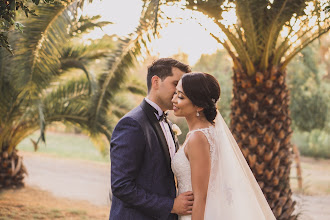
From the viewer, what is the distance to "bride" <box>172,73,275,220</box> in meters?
2.83

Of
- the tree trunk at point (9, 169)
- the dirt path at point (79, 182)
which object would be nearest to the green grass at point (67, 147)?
the dirt path at point (79, 182)

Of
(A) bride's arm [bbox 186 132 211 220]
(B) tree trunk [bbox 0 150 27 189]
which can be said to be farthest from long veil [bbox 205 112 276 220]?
(B) tree trunk [bbox 0 150 27 189]

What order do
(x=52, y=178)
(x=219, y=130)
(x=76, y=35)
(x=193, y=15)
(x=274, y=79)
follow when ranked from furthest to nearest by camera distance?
(x=52, y=178) < (x=76, y=35) < (x=274, y=79) < (x=193, y=15) < (x=219, y=130)

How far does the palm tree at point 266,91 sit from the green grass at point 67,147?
63.3 ft

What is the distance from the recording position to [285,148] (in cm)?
601

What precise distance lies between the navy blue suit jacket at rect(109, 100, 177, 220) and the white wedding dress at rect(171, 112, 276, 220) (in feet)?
0.37

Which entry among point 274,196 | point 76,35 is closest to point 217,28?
point 274,196

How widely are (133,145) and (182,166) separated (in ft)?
1.35

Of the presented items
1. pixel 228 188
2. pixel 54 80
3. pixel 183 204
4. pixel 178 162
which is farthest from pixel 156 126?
pixel 54 80

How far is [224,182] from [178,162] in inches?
16.1

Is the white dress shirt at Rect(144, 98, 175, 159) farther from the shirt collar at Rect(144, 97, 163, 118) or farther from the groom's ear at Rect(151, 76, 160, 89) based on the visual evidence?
the groom's ear at Rect(151, 76, 160, 89)

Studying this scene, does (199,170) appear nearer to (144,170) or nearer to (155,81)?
(144,170)

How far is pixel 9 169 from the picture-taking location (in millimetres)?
10555

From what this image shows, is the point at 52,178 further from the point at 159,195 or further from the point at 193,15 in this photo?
the point at 159,195
